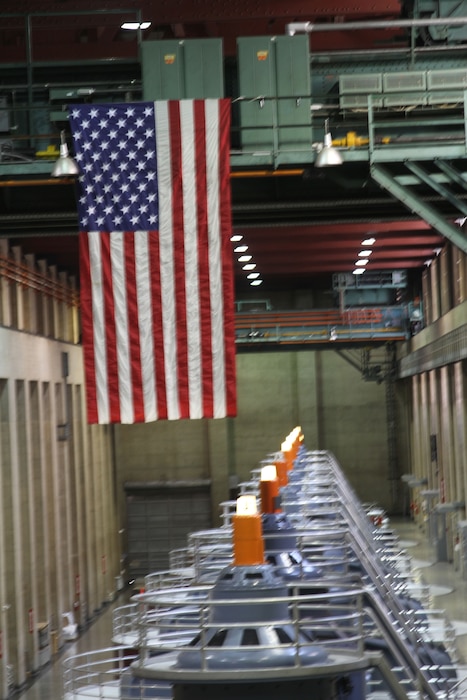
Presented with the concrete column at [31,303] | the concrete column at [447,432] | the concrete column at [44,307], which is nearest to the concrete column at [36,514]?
the concrete column at [31,303]

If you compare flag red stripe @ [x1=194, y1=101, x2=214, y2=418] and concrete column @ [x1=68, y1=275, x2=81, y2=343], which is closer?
flag red stripe @ [x1=194, y1=101, x2=214, y2=418]

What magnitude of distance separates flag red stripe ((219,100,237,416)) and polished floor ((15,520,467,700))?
8625mm

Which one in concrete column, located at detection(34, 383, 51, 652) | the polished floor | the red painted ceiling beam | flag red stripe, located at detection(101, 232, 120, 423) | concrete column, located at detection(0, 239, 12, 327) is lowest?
the polished floor

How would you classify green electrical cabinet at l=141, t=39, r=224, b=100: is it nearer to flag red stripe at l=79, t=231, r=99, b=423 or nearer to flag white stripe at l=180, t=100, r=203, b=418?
flag white stripe at l=180, t=100, r=203, b=418

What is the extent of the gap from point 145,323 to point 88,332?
0.96 meters

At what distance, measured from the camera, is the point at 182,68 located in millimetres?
24344

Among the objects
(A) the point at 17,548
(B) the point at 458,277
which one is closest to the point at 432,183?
(A) the point at 17,548

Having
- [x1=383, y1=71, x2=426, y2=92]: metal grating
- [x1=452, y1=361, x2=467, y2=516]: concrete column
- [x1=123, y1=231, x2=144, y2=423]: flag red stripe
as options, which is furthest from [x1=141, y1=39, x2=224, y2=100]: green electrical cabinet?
[x1=452, y1=361, x2=467, y2=516]: concrete column

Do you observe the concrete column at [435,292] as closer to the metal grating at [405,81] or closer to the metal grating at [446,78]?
the metal grating at [446,78]

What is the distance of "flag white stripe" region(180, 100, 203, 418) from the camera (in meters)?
20.6

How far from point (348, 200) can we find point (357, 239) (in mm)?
16504

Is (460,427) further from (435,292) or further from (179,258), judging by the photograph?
(179,258)

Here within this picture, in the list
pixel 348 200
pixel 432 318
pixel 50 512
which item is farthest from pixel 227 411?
pixel 432 318

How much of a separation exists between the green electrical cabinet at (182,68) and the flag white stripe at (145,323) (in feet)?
14.3
